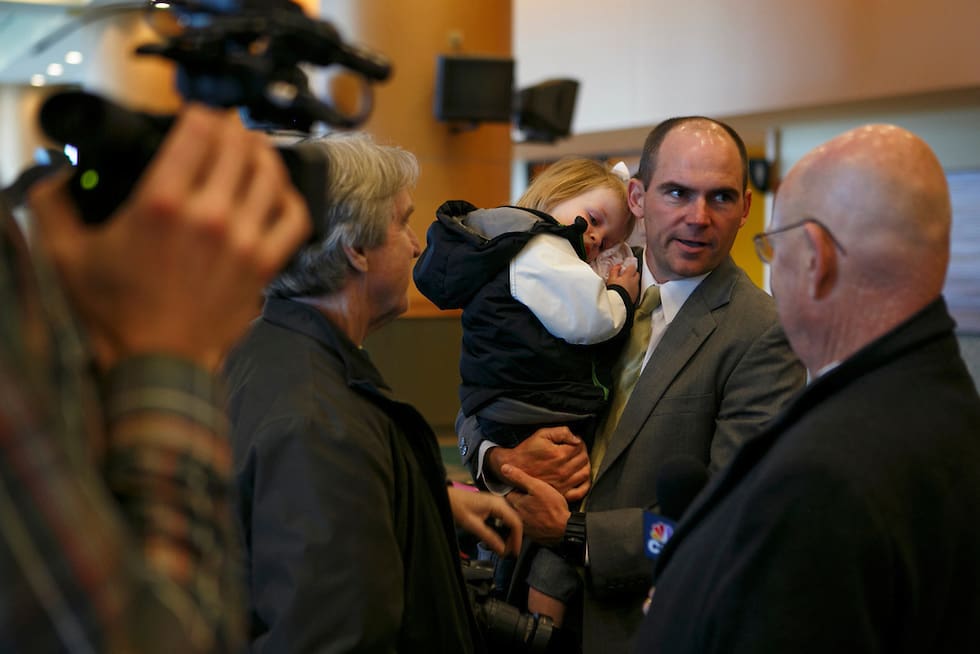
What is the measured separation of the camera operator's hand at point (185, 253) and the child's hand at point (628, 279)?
7.04 feet

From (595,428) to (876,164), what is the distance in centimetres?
125

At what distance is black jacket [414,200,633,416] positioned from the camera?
262 cm

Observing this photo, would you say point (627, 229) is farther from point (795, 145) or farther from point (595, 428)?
point (795, 145)

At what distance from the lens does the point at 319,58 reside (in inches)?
41.4

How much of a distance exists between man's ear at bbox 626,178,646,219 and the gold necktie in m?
0.24

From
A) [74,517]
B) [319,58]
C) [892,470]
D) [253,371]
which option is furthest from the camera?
[253,371]

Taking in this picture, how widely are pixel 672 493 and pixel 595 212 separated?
1.25m

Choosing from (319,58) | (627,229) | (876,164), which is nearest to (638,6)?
(627,229)

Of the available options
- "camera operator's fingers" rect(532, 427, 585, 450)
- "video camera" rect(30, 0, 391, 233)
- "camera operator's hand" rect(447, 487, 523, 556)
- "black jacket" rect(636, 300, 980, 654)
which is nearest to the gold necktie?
"camera operator's fingers" rect(532, 427, 585, 450)

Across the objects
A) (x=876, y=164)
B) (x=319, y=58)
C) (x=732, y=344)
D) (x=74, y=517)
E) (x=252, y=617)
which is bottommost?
(x=252, y=617)

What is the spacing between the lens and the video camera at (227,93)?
32.2 inches

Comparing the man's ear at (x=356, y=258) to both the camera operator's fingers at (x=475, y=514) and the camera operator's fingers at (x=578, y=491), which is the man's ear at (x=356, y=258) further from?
the camera operator's fingers at (x=578, y=491)

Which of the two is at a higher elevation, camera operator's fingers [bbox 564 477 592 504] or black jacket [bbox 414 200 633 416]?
black jacket [bbox 414 200 633 416]

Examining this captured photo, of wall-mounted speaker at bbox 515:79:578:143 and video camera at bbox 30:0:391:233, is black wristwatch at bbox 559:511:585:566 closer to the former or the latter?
video camera at bbox 30:0:391:233
